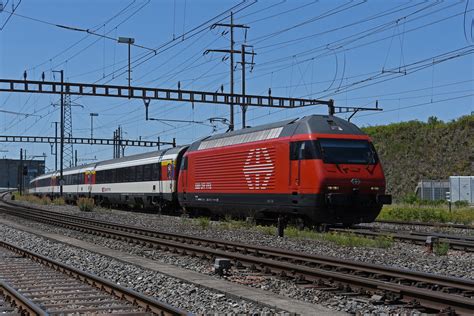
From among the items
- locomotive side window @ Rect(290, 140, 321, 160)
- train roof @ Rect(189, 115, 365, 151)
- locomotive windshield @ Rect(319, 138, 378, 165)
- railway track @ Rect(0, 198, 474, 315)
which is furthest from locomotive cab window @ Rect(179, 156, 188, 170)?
railway track @ Rect(0, 198, 474, 315)

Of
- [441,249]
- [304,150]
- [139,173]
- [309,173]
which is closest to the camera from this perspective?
[441,249]

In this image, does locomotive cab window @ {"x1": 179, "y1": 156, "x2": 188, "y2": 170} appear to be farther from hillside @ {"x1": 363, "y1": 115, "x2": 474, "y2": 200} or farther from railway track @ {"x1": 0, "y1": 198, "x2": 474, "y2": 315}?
hillside @ {"x1": 363, "y1": 115, "x2": 474, "y2": 200}

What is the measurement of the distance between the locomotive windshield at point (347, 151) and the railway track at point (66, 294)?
30.4 feet

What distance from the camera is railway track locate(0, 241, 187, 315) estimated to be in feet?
27.5

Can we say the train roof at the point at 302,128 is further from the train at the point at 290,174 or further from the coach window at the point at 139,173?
the coach window at the point at 139,173

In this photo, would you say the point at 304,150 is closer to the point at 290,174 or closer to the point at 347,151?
the point at 290,174

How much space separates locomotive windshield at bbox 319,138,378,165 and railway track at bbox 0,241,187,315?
9281 mm

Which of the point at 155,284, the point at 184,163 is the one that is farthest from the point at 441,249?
the point at 184,163

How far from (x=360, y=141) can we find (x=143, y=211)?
76.8ft

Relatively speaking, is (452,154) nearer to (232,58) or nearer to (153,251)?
(232,58)

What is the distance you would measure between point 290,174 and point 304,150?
3.28 feet

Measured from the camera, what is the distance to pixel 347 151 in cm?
2002

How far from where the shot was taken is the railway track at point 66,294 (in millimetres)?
8391

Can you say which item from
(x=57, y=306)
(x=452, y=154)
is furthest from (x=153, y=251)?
(x=452, y=154)
